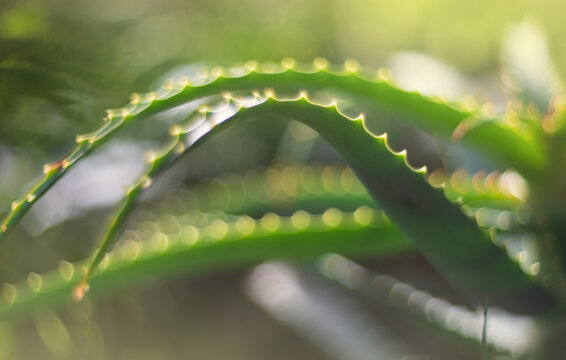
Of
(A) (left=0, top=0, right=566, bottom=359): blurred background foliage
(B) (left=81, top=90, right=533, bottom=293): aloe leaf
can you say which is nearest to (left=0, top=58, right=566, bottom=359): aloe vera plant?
(B) (left=81, top=90, right=533, bottom=293): aloe leaf

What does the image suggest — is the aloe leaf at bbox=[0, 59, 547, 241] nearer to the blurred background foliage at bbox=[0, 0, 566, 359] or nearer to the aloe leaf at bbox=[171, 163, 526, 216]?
the aloe leaf at bbox=[171, 163, 526, 216]

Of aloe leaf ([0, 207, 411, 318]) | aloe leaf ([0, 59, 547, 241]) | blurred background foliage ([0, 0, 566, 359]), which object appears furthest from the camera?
blurred background foliage ([0, 0, 566, 359])

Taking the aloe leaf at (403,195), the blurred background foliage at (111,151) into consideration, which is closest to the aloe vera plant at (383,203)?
the aloe leaf at (403,195)

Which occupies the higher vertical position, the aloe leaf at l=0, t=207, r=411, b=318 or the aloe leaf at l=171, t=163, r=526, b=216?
the aloe leaf at l=171, t=163, r=526, b=216

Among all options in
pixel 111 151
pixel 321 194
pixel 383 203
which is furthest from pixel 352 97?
pixel 111 151

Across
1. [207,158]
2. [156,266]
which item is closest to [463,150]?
[156,266]

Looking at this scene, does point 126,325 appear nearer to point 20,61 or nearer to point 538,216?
point 20,61
